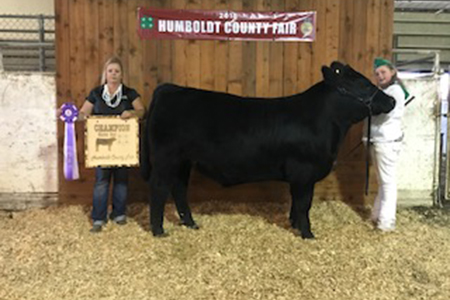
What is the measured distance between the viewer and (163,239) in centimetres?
336

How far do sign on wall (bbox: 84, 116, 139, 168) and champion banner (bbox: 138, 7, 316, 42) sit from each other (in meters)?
1.17

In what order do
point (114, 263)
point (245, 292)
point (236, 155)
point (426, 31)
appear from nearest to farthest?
point (245, 292), point (114, 263), point (236, 155), point (426, 31)

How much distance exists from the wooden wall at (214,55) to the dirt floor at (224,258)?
1.43 ft

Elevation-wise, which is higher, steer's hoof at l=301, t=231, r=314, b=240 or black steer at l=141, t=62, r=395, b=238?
black steer at l=141, t=62, r=395, b=238

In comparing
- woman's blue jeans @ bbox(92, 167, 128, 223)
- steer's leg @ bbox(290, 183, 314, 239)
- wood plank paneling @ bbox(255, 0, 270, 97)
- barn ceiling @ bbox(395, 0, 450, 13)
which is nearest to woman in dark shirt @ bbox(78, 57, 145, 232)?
woman's blue jeans @ bbox(92, 167, 128, 223)

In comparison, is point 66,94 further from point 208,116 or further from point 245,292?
point 245,292

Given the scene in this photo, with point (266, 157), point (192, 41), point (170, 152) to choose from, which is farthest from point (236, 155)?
point (192, 41)

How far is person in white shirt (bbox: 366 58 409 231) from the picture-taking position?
353 cm

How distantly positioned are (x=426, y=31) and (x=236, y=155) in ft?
29.9

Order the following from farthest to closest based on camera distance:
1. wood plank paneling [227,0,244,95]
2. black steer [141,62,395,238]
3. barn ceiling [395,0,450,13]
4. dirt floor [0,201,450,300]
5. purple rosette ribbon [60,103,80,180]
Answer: barn ceiling [395,0,450,13]
wood plank paneling [227,0,244,95]
purple rosette ribbon [60,103,80,180]
black steer [141,62,395,238]
dirt floor [0,201,450,300]

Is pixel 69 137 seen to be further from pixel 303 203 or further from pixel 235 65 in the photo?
pixel 303 203

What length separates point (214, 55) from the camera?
14.1 ft

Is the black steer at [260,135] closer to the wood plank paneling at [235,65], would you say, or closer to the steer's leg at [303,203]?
the steer's leg at [303,203]

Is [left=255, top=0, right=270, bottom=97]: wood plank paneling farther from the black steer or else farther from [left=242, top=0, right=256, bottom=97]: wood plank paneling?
the black steer
